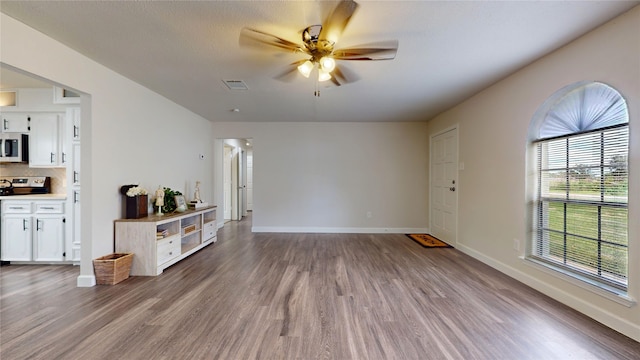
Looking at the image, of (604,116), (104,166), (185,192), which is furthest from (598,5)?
(185,192)

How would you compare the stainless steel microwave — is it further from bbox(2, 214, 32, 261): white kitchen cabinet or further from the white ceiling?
bbox(2, 214, 32, 261): white kitchen cabinet

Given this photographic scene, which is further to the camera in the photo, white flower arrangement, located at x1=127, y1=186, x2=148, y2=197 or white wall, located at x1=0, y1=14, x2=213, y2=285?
white flower arrangement, located at x1=127, y1=186, x2=148, y2=197

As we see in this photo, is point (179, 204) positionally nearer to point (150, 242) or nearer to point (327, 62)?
point (150, 242)

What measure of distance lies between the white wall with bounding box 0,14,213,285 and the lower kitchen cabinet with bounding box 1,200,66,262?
85cm

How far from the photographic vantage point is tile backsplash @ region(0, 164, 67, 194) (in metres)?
3.45

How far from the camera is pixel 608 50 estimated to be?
195 cm

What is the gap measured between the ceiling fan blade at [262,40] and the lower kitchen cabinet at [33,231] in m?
3.22

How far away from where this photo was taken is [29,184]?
3.40m

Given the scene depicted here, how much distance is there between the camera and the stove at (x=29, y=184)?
3.34m

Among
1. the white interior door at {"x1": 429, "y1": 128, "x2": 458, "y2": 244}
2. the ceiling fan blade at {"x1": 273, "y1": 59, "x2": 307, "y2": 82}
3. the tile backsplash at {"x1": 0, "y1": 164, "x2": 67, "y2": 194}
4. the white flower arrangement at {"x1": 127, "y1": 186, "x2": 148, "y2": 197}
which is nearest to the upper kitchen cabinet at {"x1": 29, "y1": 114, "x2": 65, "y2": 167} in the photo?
the tile backsplash at {"x1": 0, "y1": 164, "x2": 67, "y2": 194}

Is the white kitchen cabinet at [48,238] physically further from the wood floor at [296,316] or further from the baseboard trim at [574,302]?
the baseboard trim at [574,302]

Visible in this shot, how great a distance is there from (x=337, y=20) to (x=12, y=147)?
14.9 feet

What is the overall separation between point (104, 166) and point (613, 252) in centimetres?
496

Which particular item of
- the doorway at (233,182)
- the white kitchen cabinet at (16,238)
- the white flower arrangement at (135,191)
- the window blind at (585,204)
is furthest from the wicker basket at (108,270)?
the window blind at (585,204)
